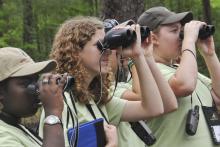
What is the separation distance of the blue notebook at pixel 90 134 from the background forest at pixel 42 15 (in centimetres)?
1063

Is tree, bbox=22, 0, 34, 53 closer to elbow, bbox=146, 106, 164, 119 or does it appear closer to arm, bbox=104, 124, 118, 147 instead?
elbow, bbox=146, 106, 164, 119

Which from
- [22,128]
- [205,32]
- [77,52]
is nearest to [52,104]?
[22,128]

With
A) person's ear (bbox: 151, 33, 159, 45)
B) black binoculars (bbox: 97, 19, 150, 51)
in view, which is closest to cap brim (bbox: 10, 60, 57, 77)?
black binoculars (bbox: 97, 19, 150, 51)

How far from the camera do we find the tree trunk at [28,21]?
1678 centimetres

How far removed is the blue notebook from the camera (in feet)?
9.43

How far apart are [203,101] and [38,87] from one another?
1.67m

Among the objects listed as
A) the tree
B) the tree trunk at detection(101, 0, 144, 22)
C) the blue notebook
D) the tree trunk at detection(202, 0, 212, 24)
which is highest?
the tree trunk at detection(101, 0, 144, 22)

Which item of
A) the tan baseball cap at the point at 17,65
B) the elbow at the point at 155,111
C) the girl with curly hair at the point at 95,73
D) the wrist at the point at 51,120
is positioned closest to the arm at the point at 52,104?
the wrist at the point at 51,120

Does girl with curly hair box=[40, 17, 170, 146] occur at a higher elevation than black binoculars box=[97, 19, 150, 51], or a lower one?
lower

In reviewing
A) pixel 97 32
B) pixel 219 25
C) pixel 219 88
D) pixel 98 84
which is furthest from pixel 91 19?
pixel 219 25

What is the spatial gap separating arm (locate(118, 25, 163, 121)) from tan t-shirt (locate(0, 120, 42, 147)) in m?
0.98

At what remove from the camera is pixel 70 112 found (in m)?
3.01

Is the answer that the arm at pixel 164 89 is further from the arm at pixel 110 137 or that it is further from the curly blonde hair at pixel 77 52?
the arm at pixel 110 137

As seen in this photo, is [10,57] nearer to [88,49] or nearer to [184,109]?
[88,49]
